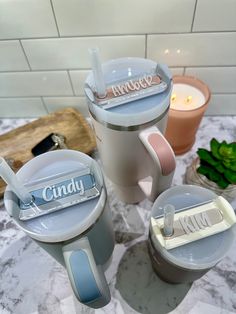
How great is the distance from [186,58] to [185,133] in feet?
0.45

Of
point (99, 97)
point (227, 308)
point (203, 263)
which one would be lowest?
point (227, 308)

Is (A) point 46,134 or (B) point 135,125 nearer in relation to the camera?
(B) point 135,125

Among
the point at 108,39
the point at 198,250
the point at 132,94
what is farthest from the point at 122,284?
the point at 108,39

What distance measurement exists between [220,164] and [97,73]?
21 cm

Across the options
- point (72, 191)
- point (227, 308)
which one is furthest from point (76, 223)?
point (227, 308)

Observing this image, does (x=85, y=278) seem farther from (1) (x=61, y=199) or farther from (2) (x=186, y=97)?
(2) (x=186, y=97)

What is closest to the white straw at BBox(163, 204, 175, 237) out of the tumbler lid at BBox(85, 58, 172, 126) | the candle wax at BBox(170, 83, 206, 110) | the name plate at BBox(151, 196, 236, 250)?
the name plate at BBox(151, 196, 236, 250)

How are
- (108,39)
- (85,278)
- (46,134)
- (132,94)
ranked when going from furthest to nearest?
(46,134), (108,39), (132,94), (85,278)

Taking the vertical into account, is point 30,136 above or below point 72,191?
below

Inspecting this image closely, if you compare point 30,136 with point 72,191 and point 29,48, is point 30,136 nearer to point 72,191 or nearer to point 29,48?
point 29,48

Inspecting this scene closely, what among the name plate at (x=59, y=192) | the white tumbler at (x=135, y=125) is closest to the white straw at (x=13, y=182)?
the name plate at (x=59, y=192)

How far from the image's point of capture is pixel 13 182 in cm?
28

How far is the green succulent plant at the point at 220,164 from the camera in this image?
0.37 meters

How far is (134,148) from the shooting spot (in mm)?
352
